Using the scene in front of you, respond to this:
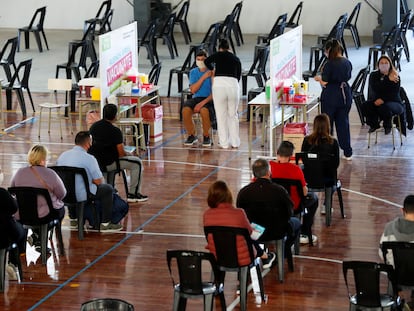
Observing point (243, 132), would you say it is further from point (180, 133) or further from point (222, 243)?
point (222, 243)

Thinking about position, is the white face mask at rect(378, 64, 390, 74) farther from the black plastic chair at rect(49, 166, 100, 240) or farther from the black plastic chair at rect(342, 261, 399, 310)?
the black plastic chair at rect(342, 261, 399, 310)

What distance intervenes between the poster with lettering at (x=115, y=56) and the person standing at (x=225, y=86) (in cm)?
124

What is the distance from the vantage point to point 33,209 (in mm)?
9148

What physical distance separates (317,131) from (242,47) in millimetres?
12538

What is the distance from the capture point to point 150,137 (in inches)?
567

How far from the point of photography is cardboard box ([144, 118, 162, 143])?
1428cm

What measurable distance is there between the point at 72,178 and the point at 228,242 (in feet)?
7.84

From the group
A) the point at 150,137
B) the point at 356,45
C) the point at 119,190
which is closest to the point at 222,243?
the point at 119,190

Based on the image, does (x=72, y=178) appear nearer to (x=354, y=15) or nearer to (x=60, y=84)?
(x=60, y=84)

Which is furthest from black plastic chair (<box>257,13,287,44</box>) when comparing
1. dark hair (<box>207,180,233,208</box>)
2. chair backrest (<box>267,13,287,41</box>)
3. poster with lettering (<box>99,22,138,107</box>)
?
dark hair (<box>207,180,233,208</box>)

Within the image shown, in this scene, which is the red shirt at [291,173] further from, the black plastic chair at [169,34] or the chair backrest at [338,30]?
the black plastic chair at [169,34]

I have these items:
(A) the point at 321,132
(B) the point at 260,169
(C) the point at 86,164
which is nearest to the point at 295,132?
(A) the point at 321,132

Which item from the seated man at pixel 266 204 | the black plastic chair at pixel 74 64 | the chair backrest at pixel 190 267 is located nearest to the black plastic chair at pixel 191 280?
the chair backrest at pixel 190 267

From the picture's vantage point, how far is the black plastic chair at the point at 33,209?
29.8ft
